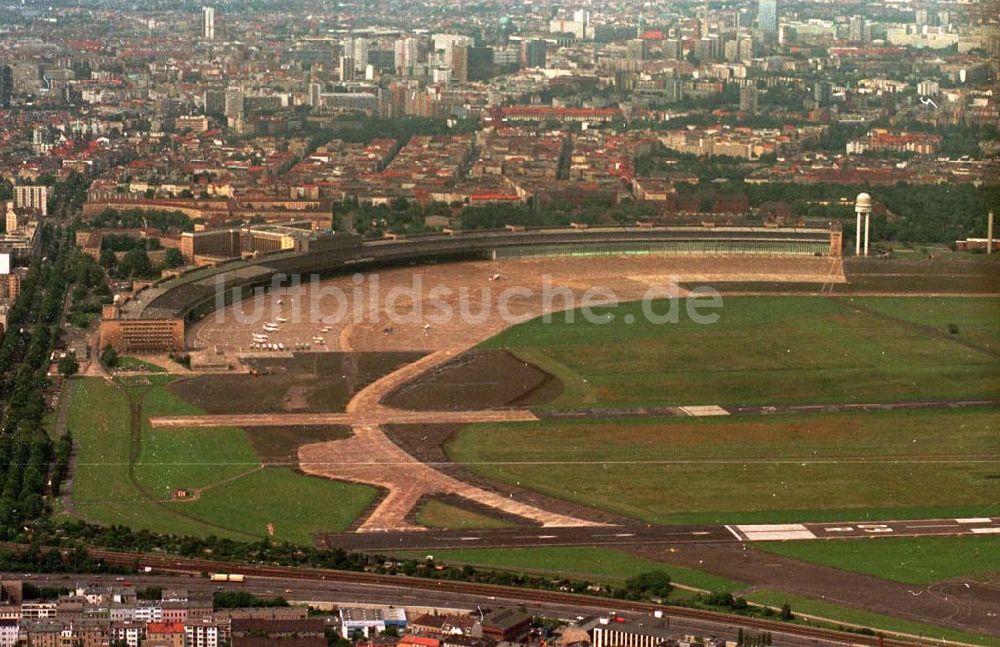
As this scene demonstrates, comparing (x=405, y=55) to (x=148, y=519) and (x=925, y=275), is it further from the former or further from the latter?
(x=148, y=519)

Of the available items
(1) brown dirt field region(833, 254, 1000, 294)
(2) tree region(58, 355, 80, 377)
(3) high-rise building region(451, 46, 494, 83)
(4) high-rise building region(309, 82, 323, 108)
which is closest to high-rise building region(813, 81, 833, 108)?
(3) high-rise building region(451, 46, 494, 83)

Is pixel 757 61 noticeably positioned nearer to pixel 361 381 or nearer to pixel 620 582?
pixel 361 381

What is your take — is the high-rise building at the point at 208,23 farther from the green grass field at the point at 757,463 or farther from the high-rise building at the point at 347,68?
the green grass field at the point at 757,463

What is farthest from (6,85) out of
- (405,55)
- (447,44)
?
(447,44)

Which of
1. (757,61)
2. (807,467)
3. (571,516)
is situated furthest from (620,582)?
(757,61)

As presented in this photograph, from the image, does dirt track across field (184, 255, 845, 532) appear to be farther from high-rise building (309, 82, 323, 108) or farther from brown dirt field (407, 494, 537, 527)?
high-rise building (309, 82, 323, 108)
